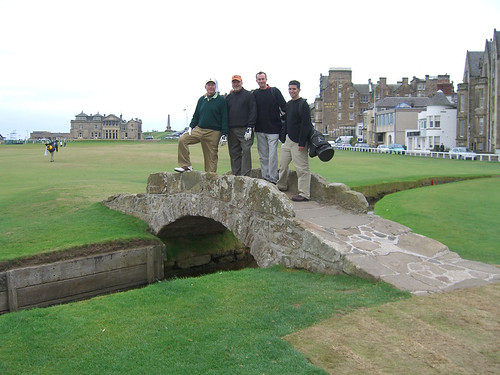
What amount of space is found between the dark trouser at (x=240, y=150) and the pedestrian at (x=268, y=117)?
1.05ft

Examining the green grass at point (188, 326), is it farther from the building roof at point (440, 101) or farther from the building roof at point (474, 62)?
the building roof at point (440, 101)

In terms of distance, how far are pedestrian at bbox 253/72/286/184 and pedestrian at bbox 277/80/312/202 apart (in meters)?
0.31

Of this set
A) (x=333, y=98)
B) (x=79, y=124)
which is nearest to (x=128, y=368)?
(x=333, y=98)

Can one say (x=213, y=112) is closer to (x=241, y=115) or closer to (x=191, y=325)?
(x=241, y=115)

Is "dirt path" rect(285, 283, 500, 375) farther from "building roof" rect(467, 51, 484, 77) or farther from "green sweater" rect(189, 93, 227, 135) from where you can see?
"building roof" rect(467, 51, 484, 77)

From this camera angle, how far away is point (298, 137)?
34.9ft

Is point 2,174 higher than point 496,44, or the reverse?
point 496,44

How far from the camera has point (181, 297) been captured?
23.8 feet

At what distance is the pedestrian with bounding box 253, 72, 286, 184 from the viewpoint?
10.9 metres

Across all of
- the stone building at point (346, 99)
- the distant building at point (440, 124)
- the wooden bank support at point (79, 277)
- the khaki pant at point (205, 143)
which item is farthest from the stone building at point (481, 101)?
the wooden bank support at point (79, 277)

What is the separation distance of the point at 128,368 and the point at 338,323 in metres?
2.38

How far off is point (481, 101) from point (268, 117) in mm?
55969

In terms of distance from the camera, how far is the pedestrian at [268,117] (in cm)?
1087

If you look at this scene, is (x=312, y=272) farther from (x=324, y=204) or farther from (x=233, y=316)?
(x=324, y=204)
